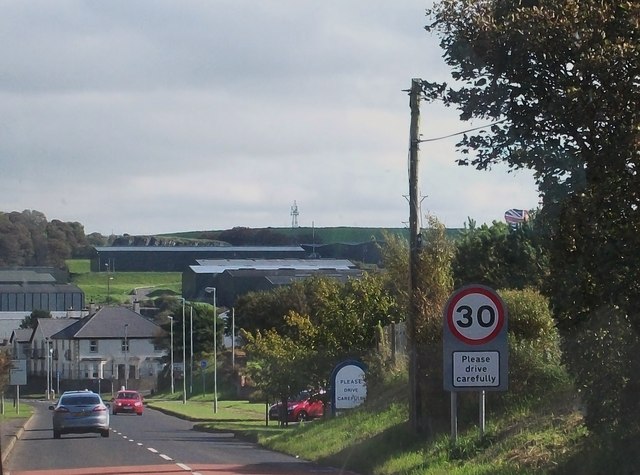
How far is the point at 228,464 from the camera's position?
23156 mm

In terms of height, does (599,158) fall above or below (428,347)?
above

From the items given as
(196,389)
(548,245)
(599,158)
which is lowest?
(196,389)

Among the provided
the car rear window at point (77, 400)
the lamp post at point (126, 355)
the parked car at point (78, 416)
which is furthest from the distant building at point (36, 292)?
the parked car at point (78, 416)

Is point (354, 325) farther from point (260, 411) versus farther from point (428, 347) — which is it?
point (260, 411)

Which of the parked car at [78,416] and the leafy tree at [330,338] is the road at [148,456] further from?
the leafy tree at [330,338]

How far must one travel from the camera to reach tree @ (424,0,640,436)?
41.0 ft

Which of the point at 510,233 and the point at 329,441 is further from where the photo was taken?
the point at 510,233

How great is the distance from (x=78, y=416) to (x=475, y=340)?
836 inches

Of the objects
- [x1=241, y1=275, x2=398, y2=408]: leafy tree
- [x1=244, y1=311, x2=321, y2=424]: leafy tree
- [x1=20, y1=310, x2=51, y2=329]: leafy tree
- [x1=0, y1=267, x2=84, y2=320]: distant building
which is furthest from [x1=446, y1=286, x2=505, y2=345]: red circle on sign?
[x1=20, y1=310, x2=51, y2=329]: leafy tree

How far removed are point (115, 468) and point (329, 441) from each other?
15.7 ft

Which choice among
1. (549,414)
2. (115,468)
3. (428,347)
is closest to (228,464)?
(115,468)

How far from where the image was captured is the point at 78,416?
35.3 meters

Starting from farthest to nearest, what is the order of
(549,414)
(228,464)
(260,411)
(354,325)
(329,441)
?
1. (260,411)
2. (354,325)
3. (329,441)
4. (228,464)
5. (549,414)

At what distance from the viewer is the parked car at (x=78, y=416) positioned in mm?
35069
